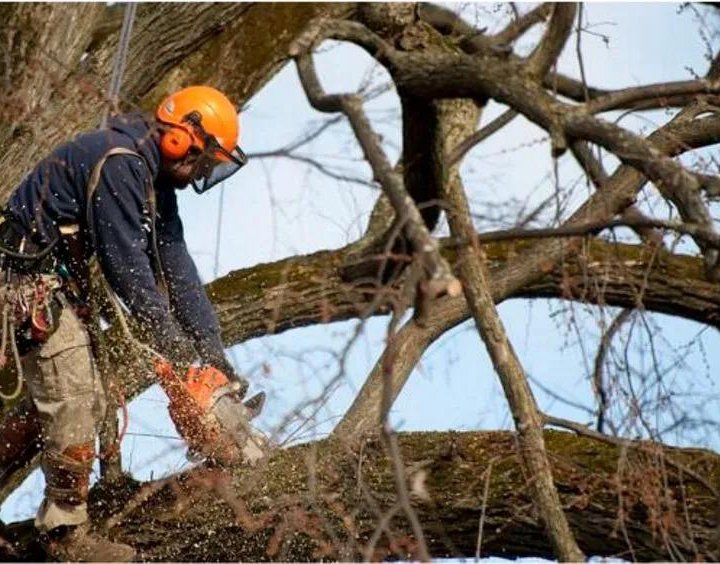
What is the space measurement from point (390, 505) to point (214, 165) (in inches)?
58.4

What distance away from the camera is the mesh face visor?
6.52 meters

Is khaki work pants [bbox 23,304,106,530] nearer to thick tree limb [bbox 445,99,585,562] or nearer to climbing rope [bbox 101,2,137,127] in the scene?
climbing rope [bbox 101,2,137,127]

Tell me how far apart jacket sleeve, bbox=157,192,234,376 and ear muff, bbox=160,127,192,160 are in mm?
315

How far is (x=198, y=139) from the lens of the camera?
648 centimetres

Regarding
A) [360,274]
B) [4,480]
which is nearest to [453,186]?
[360,274]

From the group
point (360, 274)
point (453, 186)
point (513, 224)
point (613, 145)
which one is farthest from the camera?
point (360, 274)

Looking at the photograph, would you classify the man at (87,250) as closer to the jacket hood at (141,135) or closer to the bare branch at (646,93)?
the jacket hood at (141,135)

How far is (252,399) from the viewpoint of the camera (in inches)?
251

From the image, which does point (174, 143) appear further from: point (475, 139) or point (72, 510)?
point (72, 510)

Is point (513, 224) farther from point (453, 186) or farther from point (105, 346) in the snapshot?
point (105, 346)

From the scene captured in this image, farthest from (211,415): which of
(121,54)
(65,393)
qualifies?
(121,54)

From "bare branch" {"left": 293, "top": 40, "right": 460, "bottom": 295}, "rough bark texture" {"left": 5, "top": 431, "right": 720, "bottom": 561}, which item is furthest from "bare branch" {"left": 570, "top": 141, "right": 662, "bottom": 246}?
Result: "rough bark texture" {"left": 5, "top": 431, "right": 720, "bottom": 561}

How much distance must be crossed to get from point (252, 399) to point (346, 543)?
65 cm

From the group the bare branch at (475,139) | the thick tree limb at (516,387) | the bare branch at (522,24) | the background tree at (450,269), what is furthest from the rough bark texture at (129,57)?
the bare branch at (475,139)
